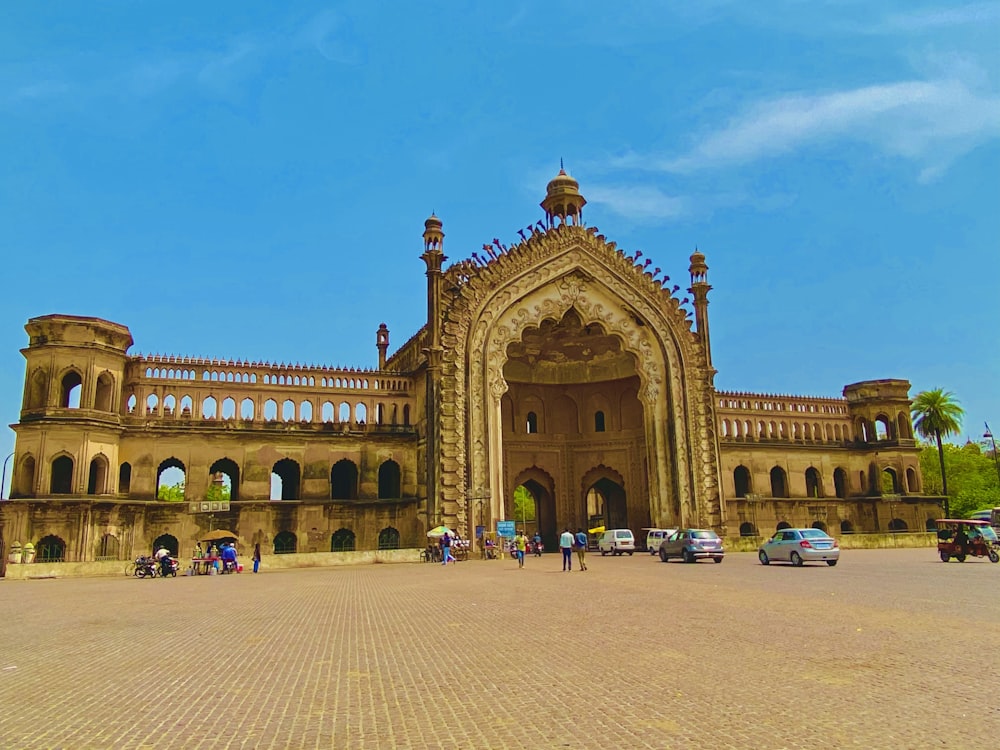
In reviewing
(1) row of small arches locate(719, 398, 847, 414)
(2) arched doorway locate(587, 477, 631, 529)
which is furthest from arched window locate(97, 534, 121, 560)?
(1) row of small arches locate(719, 398, 847, 414)

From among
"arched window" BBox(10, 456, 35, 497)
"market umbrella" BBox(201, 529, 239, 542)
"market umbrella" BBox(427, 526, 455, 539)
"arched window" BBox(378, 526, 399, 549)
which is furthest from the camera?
"arched window" BBox(378, 526, 399, 549)

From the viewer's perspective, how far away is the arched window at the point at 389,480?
4153cm

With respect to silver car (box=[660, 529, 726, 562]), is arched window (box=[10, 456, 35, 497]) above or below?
above

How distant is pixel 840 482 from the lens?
168ft

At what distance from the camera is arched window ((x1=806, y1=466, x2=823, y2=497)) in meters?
50.3

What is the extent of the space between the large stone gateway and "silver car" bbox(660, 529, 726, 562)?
9.98 meters

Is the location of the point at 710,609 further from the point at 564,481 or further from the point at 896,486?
the point at 896,486

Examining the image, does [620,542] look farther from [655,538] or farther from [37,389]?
[37,389]

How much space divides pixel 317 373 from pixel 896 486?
38.5 meters

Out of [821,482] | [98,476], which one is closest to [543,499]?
[821,482]

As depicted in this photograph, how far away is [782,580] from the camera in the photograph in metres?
20.3

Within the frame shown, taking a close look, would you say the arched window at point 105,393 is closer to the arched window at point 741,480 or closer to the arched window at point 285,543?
the arched window at point 285,543

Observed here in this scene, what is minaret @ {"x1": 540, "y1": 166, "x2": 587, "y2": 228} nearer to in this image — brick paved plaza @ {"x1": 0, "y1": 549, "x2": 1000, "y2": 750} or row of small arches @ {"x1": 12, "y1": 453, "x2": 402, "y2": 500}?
row of small arches @ {"x1": 12, "y1": 453, "x2": 402, "y2": 500}

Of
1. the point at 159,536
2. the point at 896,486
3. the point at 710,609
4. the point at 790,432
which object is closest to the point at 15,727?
the point at 710,609
